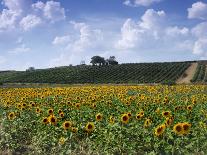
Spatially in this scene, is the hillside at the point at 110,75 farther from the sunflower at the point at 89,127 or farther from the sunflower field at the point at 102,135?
the sunflower at the point at 89,127

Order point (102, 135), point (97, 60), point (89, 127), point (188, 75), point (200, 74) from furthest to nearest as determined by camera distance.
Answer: point (97, 60), point (188, 75), point (200, 74), point (102, 135), point (89, 127)

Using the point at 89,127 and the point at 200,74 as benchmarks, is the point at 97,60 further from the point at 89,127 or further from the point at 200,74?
the point at 89,127

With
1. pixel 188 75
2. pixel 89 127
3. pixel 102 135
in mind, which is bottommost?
pixel 102 135

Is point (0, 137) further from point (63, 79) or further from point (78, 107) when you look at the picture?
point (63, 79)

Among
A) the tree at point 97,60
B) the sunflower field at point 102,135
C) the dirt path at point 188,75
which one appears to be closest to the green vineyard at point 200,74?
the dirt path at point 188,75

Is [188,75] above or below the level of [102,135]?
above

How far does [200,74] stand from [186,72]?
4.66 m

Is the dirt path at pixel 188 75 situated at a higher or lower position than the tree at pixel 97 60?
lower

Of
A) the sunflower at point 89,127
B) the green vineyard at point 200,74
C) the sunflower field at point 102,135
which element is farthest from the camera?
the green vineyard at point 200,74

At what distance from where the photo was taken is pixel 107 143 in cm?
935

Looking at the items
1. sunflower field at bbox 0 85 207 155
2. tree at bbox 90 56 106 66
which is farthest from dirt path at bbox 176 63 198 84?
sunflower field at bbox 0 85 207 155

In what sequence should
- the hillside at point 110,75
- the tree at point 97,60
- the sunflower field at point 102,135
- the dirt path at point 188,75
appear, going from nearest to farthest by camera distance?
the sunflower field at point 102,135 → the dirt path at point 188,75 → the hillside at point 110,75 → the tree at point 97,60

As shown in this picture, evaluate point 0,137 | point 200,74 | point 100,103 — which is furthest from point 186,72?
point 0,137

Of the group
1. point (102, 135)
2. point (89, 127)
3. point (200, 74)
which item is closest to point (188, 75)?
point (200, 74)
